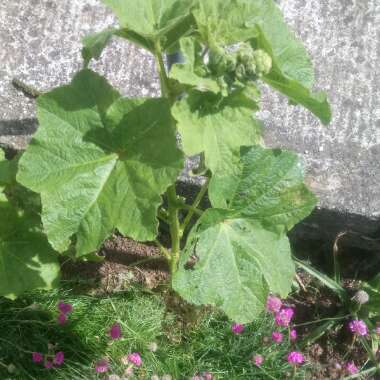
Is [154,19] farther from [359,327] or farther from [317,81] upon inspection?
[359,327]

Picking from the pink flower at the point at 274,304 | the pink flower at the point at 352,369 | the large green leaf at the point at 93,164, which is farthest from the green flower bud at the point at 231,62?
the pink flower at the point at 352,369

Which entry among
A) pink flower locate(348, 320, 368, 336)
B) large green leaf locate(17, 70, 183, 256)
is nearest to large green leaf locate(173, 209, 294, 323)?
large green leaf locate(17, 70, 183, 256)

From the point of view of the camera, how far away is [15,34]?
7.88 ft

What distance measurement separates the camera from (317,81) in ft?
7.94

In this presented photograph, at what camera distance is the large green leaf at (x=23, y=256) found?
2062mm

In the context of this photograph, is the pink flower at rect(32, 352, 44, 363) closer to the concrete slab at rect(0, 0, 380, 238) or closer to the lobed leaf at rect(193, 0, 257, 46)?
the concrete slab at rect(0, 0, 380, 238)

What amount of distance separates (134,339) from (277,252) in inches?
28.6

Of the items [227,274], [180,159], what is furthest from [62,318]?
[180,159]

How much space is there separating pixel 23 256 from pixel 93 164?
1.87ft

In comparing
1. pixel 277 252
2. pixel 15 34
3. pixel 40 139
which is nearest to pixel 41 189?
pixel 40 139

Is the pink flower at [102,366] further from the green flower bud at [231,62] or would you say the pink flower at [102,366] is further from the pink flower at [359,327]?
the green flower bud at [231,62]

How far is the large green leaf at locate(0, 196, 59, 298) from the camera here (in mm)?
2062

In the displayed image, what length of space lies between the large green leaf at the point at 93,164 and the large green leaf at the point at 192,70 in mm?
238

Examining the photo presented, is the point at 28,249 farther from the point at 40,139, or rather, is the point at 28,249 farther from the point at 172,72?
the point at 172,72
